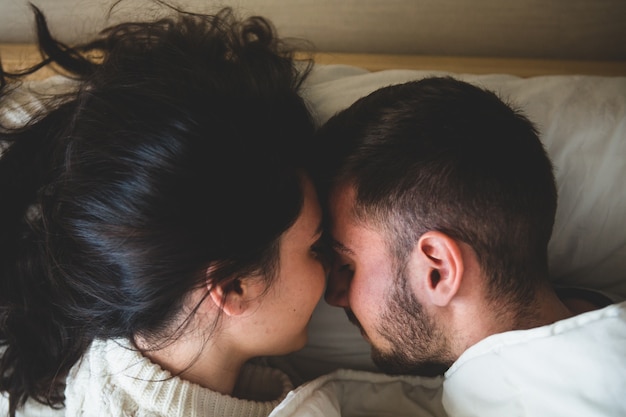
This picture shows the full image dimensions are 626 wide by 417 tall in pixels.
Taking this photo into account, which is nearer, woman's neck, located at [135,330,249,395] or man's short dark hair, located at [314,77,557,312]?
man's short dark hair, located at [314,77,557,312]

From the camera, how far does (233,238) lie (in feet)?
2.32

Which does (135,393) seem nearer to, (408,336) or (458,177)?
(408,336)

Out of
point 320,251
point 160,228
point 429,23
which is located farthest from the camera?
point 429,23

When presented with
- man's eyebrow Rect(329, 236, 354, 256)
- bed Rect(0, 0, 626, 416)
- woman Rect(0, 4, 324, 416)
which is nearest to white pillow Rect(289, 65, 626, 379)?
bed Rect(0, 0, 626, 416)

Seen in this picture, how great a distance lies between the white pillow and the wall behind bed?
0.20 metres

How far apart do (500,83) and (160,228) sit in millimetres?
686

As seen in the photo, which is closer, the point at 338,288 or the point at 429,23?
the point at 338,288

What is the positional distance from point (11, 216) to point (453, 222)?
0.72 m

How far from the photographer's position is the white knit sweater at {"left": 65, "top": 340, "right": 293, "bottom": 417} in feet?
2.81

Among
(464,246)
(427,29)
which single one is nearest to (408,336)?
(464,246)

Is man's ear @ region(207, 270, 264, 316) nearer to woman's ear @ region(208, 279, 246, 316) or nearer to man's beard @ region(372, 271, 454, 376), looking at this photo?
woman's ear @ region(208, 279, 246, 316)

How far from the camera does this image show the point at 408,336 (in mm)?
Answer: 833

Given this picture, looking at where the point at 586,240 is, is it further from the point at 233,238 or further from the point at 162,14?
the point at 162,14

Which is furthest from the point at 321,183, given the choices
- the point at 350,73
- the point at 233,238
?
the point at 350,73
